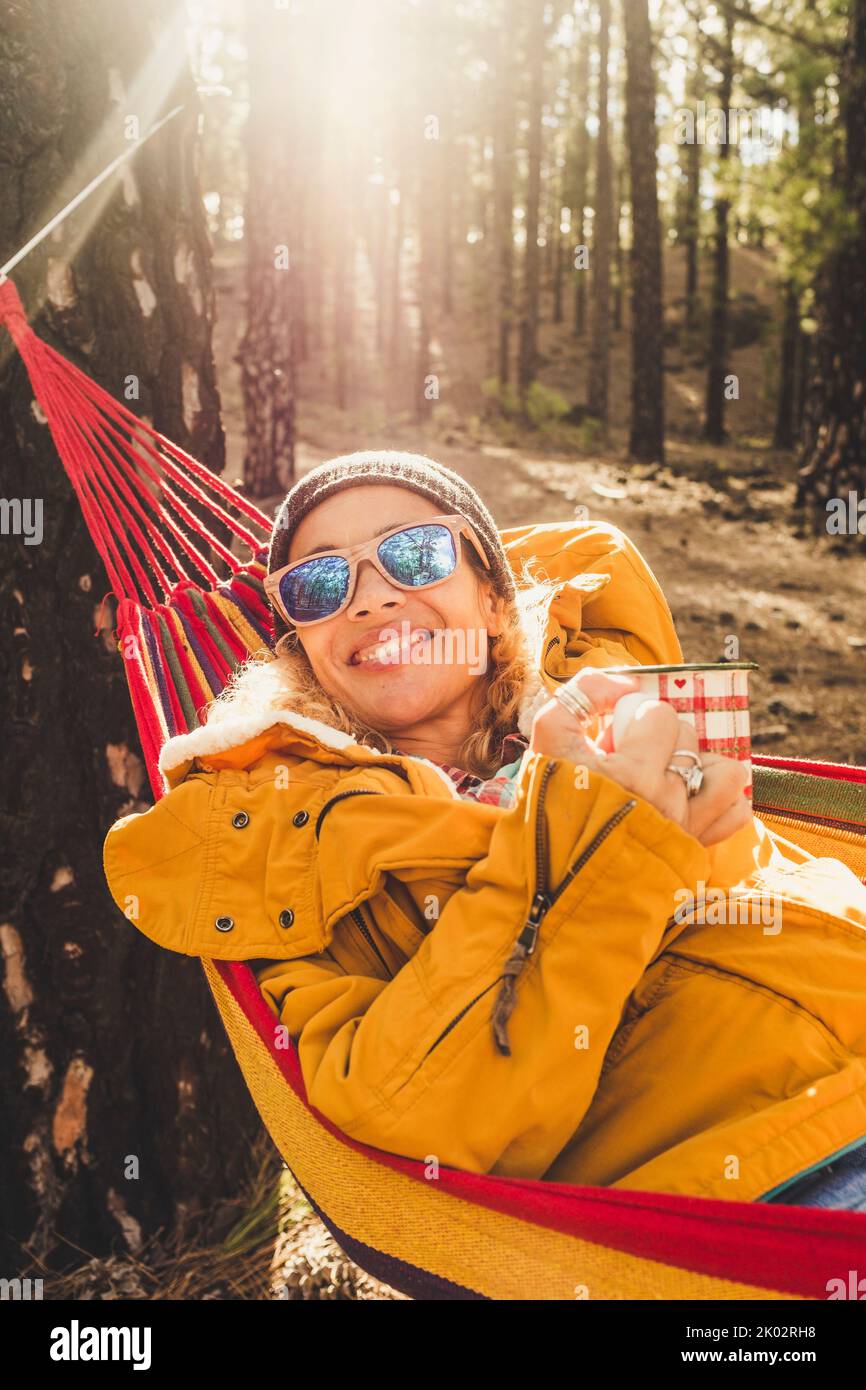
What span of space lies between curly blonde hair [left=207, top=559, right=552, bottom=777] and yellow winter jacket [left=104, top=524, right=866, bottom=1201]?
0.13m

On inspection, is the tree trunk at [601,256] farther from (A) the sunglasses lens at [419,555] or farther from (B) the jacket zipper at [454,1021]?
(B) the jacket zipper at [454,1021]

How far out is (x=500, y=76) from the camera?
16.2 metres

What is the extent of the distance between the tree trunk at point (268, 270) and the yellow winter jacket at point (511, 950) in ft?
18.8

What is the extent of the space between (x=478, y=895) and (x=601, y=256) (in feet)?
49.8

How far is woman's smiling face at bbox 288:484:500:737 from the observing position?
1.80m

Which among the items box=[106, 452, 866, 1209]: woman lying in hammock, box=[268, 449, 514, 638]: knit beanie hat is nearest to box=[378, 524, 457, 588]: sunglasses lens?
box=[106, 452, 866, 1209]: woman lying in hammock

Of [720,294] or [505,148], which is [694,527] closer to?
[505,148]

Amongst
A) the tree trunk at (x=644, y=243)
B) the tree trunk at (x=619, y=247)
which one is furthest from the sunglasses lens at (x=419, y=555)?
the tree trunk at (x=619, y=247)

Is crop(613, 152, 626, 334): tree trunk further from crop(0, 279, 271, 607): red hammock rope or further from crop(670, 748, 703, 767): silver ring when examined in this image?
crop(670, 748, 703, 767): silver ring

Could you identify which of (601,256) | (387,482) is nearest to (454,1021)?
(387,482)

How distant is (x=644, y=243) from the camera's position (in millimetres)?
11023

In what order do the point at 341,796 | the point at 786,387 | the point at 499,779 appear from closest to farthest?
1. the point at 341,796
2. the point at 499,779
3. the point at 786,387

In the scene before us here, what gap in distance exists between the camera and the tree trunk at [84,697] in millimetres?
2090
